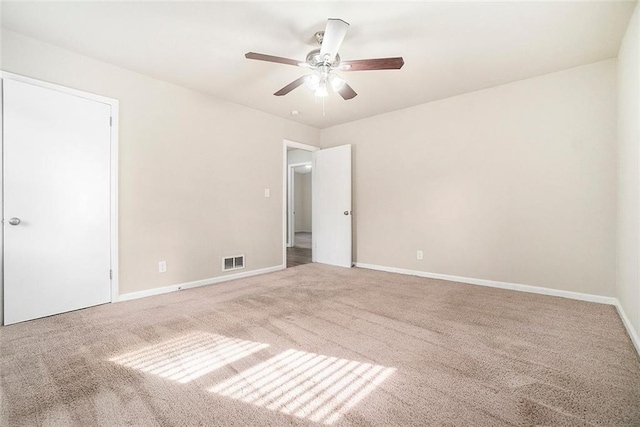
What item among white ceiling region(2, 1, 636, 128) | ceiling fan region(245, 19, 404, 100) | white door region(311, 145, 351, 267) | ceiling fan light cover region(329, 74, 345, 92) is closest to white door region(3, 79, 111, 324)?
white ceiling region(2, 1, 636, 128)

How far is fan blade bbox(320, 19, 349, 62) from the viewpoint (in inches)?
75.3

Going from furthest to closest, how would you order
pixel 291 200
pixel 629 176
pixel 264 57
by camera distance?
1. pixel 291 200
2. pixel 629 176
3. pixel 264 57

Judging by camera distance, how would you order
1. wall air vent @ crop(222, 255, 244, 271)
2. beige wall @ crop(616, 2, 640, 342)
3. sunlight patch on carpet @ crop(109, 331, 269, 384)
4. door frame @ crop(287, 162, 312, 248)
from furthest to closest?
1. door frame @ crop(287, 162, 312, 248)
2. wall air vent @ crop(222, 255, 244, 271)
3. beige wall @ crop(616, 2, 640, 342)
4. sunlight patch on carpet @ crop(109, 331, 269, 384)

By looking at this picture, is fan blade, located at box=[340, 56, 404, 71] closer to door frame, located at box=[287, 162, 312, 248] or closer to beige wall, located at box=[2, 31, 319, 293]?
beige wall, located at box=[2, 31, 319, 293]

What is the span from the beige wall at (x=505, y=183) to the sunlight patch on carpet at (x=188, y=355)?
2947 mm

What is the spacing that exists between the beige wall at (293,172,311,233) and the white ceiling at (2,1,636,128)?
8.03 meters

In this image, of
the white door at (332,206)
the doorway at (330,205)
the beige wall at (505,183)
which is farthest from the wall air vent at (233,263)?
the beige wall at (505,183)

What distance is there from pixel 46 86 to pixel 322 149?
12.1 feet

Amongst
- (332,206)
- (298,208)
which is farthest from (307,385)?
(298,208)

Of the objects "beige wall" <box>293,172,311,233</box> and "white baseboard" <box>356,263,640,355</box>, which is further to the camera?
"beige wall" <box>293,172,311,233</box>

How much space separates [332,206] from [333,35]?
3.15 metres

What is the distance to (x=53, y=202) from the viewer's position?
8.46 feet

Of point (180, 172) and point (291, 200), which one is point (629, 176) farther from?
point (291, 200)

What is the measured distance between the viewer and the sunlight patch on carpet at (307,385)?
1391 mm
